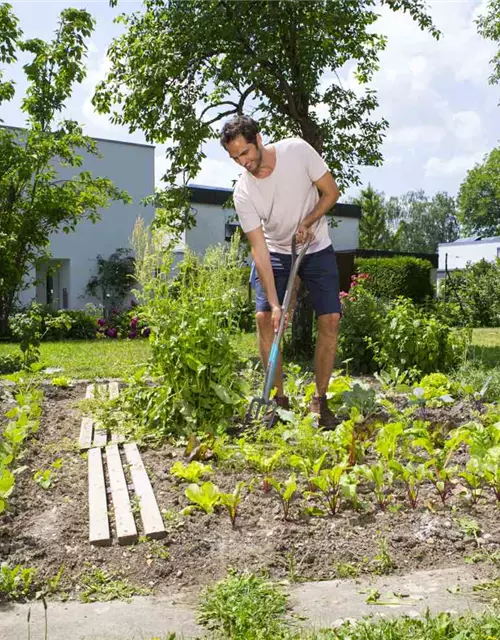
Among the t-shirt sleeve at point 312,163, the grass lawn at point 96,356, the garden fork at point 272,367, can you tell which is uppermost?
the t-shirt sleeve at point 312,163

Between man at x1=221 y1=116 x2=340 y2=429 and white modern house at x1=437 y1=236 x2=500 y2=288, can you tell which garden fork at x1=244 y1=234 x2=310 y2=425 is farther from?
white modern house at x1=437 y1=236 x2=500 y2=288

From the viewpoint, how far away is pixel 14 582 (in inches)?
82.6

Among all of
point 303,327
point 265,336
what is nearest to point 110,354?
point 303,327

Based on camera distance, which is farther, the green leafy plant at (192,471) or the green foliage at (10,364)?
the green foliage at (10,364)

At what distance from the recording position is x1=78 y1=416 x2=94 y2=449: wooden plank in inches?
148

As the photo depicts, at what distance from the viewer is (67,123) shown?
34.7 feet

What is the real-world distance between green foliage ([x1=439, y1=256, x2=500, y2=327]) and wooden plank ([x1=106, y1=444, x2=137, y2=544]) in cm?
1269

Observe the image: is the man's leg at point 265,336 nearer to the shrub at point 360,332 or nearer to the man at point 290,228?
the man at point 290,228

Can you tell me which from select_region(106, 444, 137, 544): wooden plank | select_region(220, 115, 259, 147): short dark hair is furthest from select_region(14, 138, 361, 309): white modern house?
select_region(106, 444, 137, 544): wooden plank

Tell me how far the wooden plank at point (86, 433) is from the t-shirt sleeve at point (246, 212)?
1425 mm

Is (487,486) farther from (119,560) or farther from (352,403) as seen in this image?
(119,560)

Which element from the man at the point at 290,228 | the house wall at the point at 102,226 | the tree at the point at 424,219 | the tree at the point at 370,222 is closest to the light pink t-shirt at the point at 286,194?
the man at the point at 290,228

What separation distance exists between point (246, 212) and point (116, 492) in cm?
175

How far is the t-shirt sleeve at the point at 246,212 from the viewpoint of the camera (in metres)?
3.94
